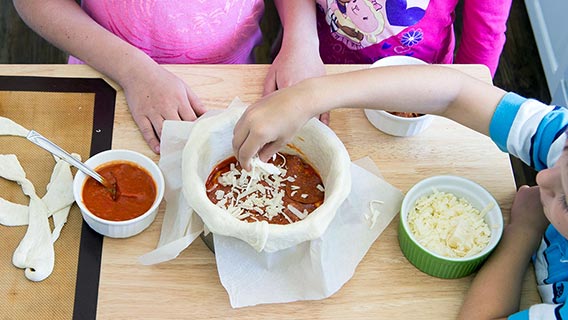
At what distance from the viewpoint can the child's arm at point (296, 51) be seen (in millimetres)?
1033

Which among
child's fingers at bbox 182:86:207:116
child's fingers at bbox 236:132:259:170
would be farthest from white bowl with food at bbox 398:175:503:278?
child's fingers at bbox 182:86:207:116

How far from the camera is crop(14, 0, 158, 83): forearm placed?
1018 millimetres

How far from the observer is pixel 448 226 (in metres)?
0.88

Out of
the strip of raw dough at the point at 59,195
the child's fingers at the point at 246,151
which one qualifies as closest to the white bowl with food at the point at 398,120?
the child's fingers at the point at 246,151

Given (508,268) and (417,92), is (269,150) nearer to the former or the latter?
(417,92)

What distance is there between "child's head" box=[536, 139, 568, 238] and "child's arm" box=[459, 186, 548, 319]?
65mm

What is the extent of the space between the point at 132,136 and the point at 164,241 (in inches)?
7.1

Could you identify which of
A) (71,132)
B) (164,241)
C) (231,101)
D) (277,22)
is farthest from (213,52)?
(277,22)

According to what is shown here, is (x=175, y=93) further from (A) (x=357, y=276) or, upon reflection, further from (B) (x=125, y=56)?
(A) (x=357, y=276)

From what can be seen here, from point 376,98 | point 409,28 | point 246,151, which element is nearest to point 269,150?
point 246,151

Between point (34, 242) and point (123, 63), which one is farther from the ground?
point (123, 63)

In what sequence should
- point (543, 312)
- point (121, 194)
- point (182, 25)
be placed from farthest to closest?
1. point (182, 25)
2. point (121, 194)
3. point (543, 312)

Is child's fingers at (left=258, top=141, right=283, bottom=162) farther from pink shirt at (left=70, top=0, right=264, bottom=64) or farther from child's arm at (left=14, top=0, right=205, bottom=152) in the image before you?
pink shirt at (left=70, top=0, right=264, bottom=64)

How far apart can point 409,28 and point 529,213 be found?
1.40 feet
